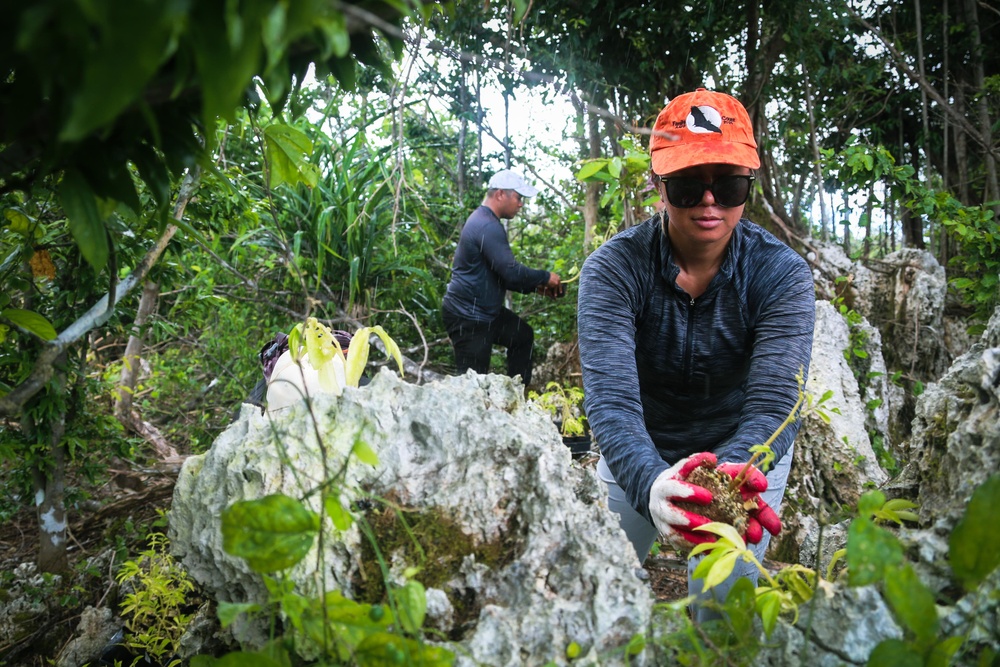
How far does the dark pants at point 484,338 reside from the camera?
5.61 metres

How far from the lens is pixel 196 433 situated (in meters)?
5.32

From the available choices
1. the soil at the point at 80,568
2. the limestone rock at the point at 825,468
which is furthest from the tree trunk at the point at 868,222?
the soil at the point at 80,568

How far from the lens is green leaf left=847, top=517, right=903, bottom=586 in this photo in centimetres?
94

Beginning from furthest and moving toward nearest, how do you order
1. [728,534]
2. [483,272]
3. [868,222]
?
[868,222]
[483,272]
[728,534]

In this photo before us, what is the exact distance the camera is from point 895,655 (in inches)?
35.9

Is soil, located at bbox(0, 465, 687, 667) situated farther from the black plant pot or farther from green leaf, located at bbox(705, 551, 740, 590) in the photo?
green leaf, located at bbox(705, 551, 740, 590)

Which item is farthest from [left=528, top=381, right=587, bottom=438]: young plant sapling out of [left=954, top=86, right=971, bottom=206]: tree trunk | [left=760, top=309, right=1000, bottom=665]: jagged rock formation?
[left=954, top=86, right=971, bottom=206]: tree trunk

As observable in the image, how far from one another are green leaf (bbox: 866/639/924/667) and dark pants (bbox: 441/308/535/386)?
4553mm

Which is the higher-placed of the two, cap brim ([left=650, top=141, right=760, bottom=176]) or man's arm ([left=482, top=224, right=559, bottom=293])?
man's arm ([left=482, top=224, right=559, bottom=293])

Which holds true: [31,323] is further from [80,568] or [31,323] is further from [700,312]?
[80,568]

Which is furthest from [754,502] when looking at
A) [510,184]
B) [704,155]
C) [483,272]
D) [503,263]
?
[510,184]

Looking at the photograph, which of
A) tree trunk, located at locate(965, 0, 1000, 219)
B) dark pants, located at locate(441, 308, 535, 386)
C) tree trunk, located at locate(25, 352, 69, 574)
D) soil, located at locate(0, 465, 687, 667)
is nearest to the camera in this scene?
soil, located at locate(0, 465, 687, 667)

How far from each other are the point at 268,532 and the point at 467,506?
1.75ft

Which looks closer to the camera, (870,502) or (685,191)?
(870,502)
